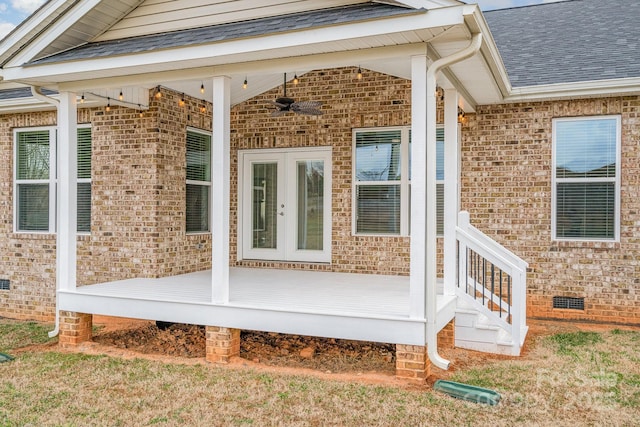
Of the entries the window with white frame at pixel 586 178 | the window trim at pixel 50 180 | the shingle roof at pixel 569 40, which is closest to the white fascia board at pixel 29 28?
the window trim at pixel 50 180

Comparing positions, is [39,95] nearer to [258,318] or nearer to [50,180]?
[50,180]

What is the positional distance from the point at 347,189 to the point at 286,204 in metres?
1.05

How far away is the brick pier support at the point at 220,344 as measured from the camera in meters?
5.65

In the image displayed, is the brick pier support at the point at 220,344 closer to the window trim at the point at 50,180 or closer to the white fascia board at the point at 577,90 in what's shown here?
the window trim at the point at 50,180

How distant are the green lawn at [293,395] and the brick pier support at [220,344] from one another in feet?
0.64

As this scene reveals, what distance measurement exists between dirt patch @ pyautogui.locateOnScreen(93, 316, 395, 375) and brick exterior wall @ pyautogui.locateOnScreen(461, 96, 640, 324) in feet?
8.06

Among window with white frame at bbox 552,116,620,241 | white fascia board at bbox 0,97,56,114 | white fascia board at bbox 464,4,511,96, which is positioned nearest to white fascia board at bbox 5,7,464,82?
white fascia board at bbox 464,4,511,96

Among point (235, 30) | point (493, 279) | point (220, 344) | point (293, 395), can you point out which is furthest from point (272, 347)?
point (235, 30)

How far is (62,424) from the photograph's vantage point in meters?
4.11

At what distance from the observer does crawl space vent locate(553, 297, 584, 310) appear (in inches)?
288

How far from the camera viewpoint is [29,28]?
6.14 metres

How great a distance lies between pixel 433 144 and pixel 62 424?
12.3 feet

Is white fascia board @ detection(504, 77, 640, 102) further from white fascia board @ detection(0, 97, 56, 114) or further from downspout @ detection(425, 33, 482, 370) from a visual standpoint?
white fascia board @ detection(0, 97, 56, 114)

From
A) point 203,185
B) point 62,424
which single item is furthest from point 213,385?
point 203,185
